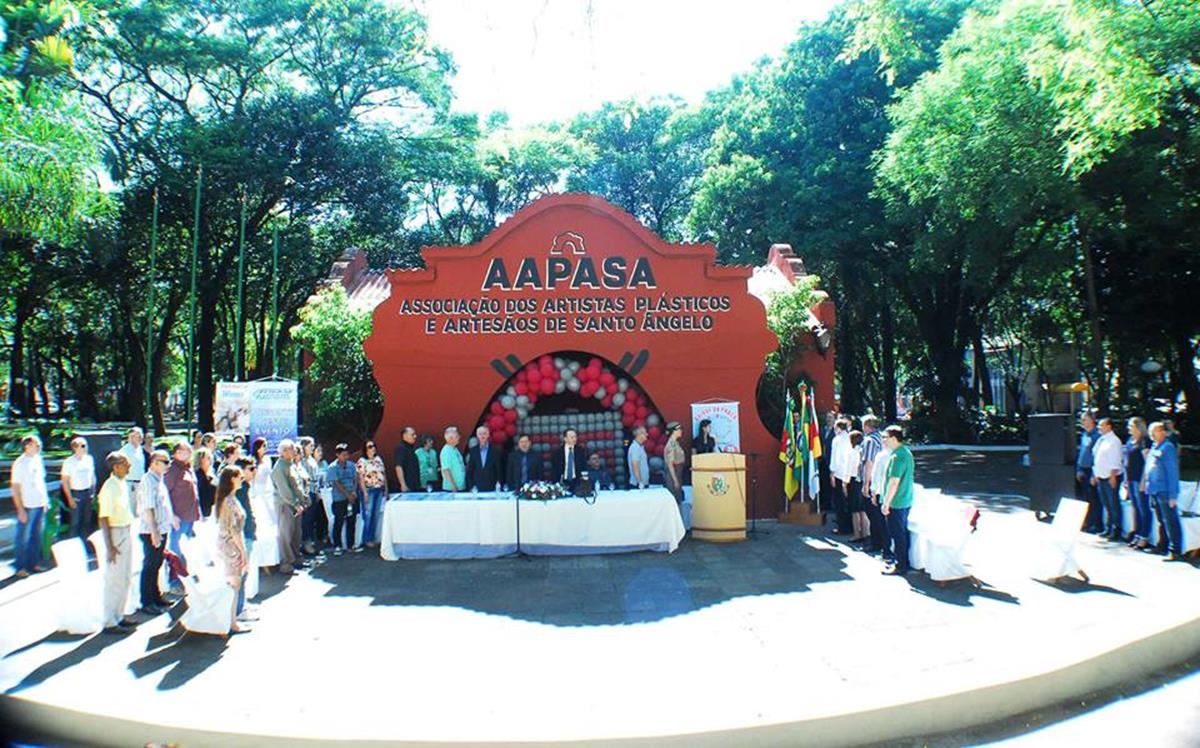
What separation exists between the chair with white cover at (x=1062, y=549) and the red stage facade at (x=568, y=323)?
16.6ft

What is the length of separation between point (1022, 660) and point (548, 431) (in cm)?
870

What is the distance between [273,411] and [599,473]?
5.34 m

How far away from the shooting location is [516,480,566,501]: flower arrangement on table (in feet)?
35.4

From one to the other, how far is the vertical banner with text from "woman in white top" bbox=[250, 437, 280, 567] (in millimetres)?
2870

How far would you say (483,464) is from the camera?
12.3 metres

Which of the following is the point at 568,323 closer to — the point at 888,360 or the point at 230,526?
the point at 230,526

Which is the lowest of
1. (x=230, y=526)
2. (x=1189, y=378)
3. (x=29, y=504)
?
(x=230, y=526)

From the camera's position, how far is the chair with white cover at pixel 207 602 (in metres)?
7.33

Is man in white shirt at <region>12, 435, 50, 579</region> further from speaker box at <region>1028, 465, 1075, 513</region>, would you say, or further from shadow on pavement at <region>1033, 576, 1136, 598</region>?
speaker box at <region>1028, 465, 1075, 513</region>

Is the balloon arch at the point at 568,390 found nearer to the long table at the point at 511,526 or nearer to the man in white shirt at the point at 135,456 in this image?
the long table at the point at 511,526

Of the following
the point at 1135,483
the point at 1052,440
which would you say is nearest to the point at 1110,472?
the point at 1135,483

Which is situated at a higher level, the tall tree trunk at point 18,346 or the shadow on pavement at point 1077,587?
the tall tree trunk at point 18,346

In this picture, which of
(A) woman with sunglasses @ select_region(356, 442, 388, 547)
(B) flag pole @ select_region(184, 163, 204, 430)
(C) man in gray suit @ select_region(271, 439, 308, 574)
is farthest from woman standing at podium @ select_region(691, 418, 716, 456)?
(B) flag pole @ select_region(184, 163, 204, 430)

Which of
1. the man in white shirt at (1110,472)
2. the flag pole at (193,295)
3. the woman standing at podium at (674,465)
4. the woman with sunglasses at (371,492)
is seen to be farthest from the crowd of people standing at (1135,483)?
the flag pole at (193,295)
